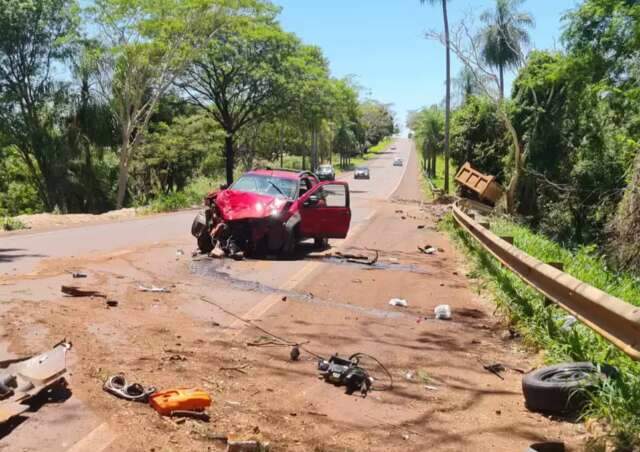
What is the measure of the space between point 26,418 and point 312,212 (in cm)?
953

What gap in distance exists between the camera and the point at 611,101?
24.4 metres

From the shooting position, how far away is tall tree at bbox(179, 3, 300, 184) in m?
38.2

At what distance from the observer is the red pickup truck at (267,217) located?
12.2 metres

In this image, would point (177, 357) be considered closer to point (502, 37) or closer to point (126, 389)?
point (126, 389)

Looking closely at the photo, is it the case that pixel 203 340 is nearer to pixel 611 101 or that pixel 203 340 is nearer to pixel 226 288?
pixel 226 288

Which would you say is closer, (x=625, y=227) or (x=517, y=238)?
(x=625, y=227)

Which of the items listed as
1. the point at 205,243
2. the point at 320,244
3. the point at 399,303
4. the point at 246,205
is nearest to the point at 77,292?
the point at 399,303

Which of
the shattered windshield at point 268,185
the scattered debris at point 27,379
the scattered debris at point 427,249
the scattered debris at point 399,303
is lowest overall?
the scattered debris at point 427,249

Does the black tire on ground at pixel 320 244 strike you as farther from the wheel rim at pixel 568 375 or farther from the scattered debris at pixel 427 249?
the wheel rim at pixel 568 375

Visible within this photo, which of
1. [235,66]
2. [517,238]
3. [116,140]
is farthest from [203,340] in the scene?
[116,140]

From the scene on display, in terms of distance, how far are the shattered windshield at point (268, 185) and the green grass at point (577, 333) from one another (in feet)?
12.9

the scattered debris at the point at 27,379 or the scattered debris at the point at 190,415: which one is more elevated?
the scattered debris at the point at 27,379

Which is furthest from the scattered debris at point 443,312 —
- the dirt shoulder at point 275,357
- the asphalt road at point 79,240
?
the asphalt road at point 79,240

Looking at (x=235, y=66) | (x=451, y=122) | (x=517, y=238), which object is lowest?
(x=517, y=238)
